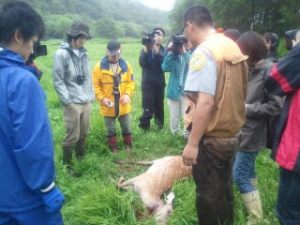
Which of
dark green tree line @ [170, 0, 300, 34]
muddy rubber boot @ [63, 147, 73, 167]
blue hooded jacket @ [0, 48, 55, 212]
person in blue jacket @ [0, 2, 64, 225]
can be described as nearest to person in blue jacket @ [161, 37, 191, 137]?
muddy rubber boot @ [63, 147, 73, 167]

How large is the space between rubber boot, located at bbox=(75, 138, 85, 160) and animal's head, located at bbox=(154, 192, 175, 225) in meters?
1.79

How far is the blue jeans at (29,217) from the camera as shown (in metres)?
1.99

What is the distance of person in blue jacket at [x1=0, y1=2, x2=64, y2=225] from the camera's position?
72.8 inches

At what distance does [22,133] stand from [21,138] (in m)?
0.03

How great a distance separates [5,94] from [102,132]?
4.39 metres

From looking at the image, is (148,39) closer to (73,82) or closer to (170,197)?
(73,82)

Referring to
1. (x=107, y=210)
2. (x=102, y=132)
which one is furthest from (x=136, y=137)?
(x=107, y=210)

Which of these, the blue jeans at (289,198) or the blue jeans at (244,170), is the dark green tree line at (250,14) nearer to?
the blue jeans at (244,170)

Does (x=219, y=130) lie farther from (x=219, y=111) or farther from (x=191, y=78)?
(x=191, y=78)

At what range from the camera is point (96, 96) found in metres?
5.73

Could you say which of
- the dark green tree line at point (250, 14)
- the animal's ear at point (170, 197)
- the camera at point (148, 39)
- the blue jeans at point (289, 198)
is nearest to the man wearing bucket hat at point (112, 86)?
the camera at point (148, 39)

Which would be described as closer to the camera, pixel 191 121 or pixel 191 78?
pixel 191 78

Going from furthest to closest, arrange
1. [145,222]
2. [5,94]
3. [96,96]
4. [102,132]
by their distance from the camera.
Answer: [102,132] → [96,96] → [145,222] → [5,94]

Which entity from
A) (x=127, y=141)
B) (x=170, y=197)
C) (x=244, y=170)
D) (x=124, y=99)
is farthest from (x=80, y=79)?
(x=244, y=170)
